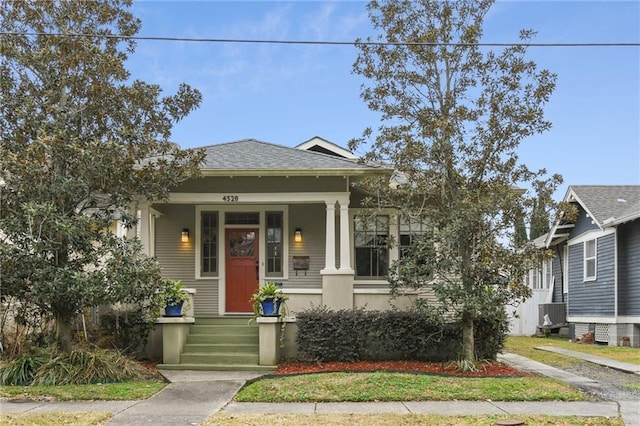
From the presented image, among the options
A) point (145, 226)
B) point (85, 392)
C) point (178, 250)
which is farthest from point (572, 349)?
point (85, 392)

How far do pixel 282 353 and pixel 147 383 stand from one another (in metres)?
2.95

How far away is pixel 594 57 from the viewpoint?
11484 millimetres

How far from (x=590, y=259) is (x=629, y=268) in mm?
2548

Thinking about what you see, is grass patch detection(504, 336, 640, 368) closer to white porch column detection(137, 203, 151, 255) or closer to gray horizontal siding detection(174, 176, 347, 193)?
gray horizontal siding detection(174, 176, 347, 193)

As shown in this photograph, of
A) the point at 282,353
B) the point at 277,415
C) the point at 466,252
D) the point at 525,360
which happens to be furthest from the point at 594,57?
the point at 277,415

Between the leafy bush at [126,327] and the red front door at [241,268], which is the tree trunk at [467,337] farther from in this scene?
the leafy bush at [126,327]

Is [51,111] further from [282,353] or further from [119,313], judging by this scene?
[282,353]

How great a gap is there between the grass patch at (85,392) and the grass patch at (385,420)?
5.86 ft

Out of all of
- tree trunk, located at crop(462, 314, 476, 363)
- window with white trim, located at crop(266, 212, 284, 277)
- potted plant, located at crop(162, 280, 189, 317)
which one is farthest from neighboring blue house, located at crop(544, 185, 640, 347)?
potted plant, located at crop(162, 280, 189, 317)

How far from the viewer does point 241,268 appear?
1334 cm

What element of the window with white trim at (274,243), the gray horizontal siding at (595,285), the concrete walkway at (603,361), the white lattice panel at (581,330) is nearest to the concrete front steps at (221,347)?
the window with white trim at (274,243)

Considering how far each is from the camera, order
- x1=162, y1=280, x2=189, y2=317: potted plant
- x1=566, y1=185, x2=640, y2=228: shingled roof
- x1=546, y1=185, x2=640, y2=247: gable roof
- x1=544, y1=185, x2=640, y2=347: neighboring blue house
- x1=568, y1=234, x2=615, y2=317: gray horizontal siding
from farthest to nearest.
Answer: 1. x1=568, y1=234, x2=615, y2=317: gray horizontal siding
2. x1=566, y1=185, x2=640, y2=228: shingled roof
3. x1=546, y1=185, x2=640, y2=247: gable roof
4. x1=544, y1=185, x2=640, y2=347: neighboring blue house
5. x1=162, y1=280, x2=189, y2=317: potted plant

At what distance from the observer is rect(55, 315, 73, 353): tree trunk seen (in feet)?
30.4

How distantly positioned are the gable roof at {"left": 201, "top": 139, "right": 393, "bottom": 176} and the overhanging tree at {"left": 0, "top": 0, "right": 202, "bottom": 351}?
4.79 feet
